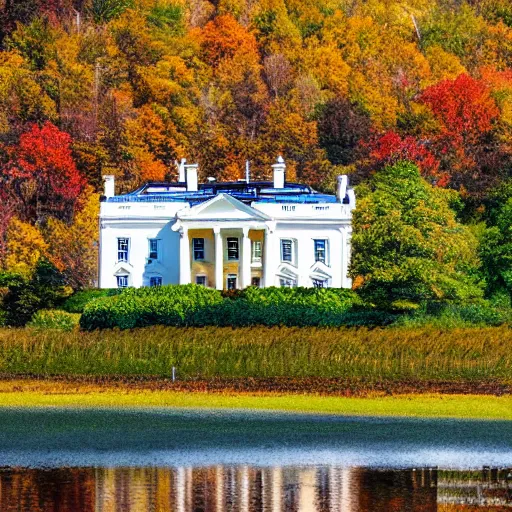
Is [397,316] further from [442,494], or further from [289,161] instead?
[289,161]

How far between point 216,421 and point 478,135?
107138 mm

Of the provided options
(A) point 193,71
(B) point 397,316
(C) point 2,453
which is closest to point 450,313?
(B) point 397,316

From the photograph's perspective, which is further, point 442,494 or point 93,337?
point 93,337

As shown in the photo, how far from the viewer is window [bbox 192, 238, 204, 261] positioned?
109 metres

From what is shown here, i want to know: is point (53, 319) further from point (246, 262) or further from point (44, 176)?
point (44, 176)

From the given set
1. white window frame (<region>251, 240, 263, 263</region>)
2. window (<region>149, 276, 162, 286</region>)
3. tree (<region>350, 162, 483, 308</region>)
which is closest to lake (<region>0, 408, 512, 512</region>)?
tree (<region>350, 162, 483, 308</region>)

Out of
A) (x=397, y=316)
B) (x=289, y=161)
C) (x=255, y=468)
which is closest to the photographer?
(x=255, y=468)

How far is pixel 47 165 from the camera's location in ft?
489

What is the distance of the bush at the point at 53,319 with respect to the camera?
9256 centimetres

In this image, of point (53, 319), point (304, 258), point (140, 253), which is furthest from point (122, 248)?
point (53, 319)

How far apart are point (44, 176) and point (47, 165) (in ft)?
2.88

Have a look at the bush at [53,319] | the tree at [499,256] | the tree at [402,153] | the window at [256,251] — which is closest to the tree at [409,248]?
the tree at [499,256]

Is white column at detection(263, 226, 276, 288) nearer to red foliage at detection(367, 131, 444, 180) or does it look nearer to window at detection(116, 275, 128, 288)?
window at detection(116, 275, 128, 288)

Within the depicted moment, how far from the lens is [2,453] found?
54.0 meters
